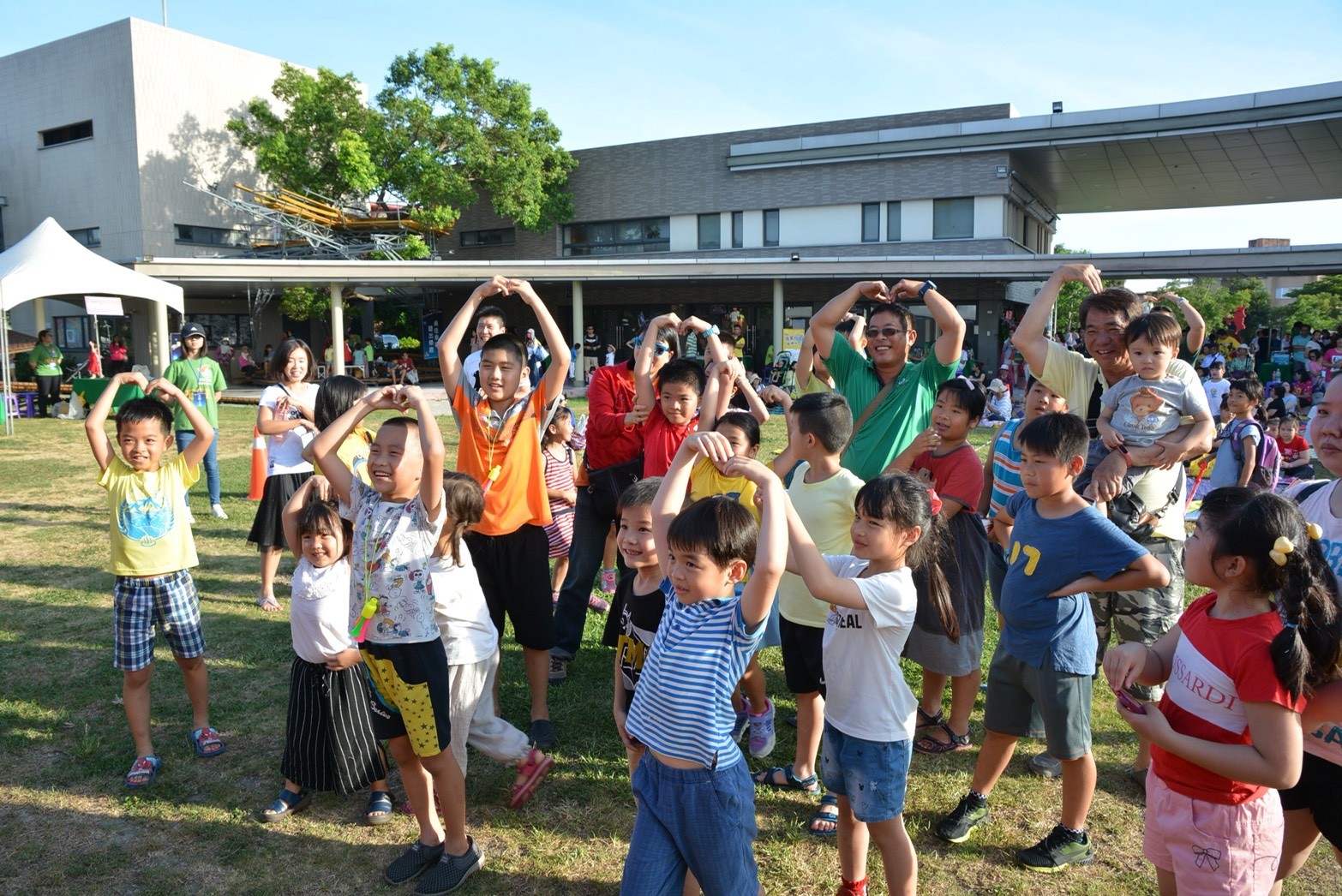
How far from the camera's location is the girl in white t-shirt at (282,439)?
555cm

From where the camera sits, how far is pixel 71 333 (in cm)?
3241

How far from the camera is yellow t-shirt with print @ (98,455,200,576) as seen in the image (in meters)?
3.78

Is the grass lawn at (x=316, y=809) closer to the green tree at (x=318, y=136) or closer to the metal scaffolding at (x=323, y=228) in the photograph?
the metal scaffolding at (x=323, y=228)

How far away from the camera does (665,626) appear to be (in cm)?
248

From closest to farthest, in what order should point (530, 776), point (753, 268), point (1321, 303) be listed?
point (530, 776) < point (753, 268) < point (1321, 303)

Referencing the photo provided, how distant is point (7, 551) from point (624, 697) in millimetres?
6990

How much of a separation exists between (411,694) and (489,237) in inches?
1330

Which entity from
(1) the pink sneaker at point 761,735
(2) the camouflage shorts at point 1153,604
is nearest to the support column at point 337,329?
(1) the pink sneaker at point 761,735

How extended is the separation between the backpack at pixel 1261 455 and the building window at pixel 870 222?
21819mm

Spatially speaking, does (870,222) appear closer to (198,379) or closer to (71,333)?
(198,379)

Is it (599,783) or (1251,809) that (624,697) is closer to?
(599,783)

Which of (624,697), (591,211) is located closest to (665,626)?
(624,697)

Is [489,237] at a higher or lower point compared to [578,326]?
higher

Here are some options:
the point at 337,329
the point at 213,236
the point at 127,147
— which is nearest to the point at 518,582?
the point at 337,329
